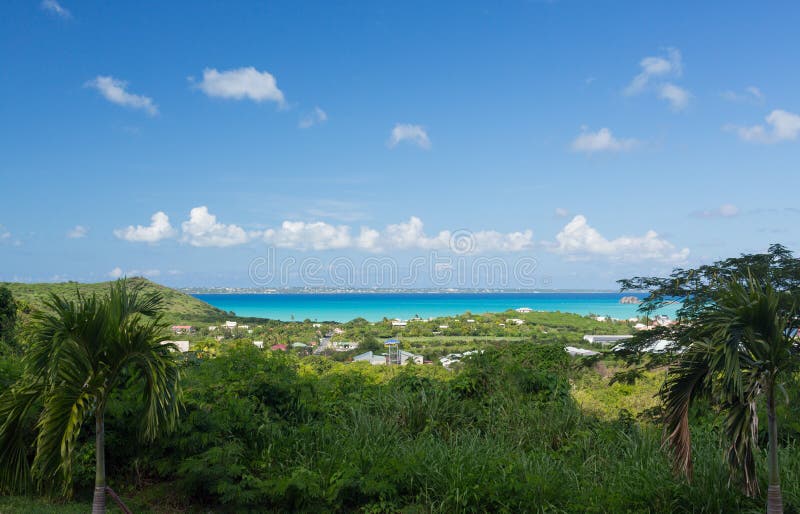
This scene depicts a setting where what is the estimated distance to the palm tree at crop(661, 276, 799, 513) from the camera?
433 centimetres

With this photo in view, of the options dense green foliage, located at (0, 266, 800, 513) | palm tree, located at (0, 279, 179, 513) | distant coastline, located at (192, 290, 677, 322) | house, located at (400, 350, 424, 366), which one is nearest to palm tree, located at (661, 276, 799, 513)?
dense green foliage, located at (0, 266, 800, 513)

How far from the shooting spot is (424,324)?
3728cm

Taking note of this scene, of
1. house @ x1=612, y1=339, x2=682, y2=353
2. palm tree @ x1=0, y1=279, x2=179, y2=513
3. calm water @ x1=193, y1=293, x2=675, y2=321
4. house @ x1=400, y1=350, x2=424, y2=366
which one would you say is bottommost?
calm water @ x1=193, y1=293, x2=675, y2=321

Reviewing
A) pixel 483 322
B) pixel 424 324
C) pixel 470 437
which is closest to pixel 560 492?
pixel 470 437

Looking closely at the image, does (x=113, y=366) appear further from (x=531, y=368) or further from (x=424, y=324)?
(x=424, y=324)

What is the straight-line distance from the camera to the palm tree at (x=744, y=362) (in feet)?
14.2

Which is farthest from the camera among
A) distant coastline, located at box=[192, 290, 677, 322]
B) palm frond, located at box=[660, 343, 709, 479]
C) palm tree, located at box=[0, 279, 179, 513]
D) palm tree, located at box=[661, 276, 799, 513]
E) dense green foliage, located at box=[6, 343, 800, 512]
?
distant coastline, located at box=[192, 290, 677, 322]

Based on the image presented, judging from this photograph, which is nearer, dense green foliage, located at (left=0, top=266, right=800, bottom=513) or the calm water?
dense green foliage, located at (left=0, top=266, right=800, bottom=513)

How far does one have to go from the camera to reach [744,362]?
14.7 feet

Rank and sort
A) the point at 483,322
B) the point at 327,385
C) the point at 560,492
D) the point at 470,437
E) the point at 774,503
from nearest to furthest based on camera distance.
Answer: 1. the point at 774,503
2. the point at 560,492
3. the point at 470,437
4. the point at 327,385
5. the point at 483,322

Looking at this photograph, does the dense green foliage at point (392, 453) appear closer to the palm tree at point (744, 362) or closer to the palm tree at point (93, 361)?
the palm tree at point (744, 362)

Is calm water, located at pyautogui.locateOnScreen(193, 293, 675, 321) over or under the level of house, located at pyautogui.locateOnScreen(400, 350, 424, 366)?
under

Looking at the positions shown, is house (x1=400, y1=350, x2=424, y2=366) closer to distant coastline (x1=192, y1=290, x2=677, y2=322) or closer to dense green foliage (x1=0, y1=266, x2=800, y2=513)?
dense green foliage (x1=0, y1=266, x2=800, y2=513)

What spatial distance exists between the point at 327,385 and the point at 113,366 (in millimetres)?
4087
